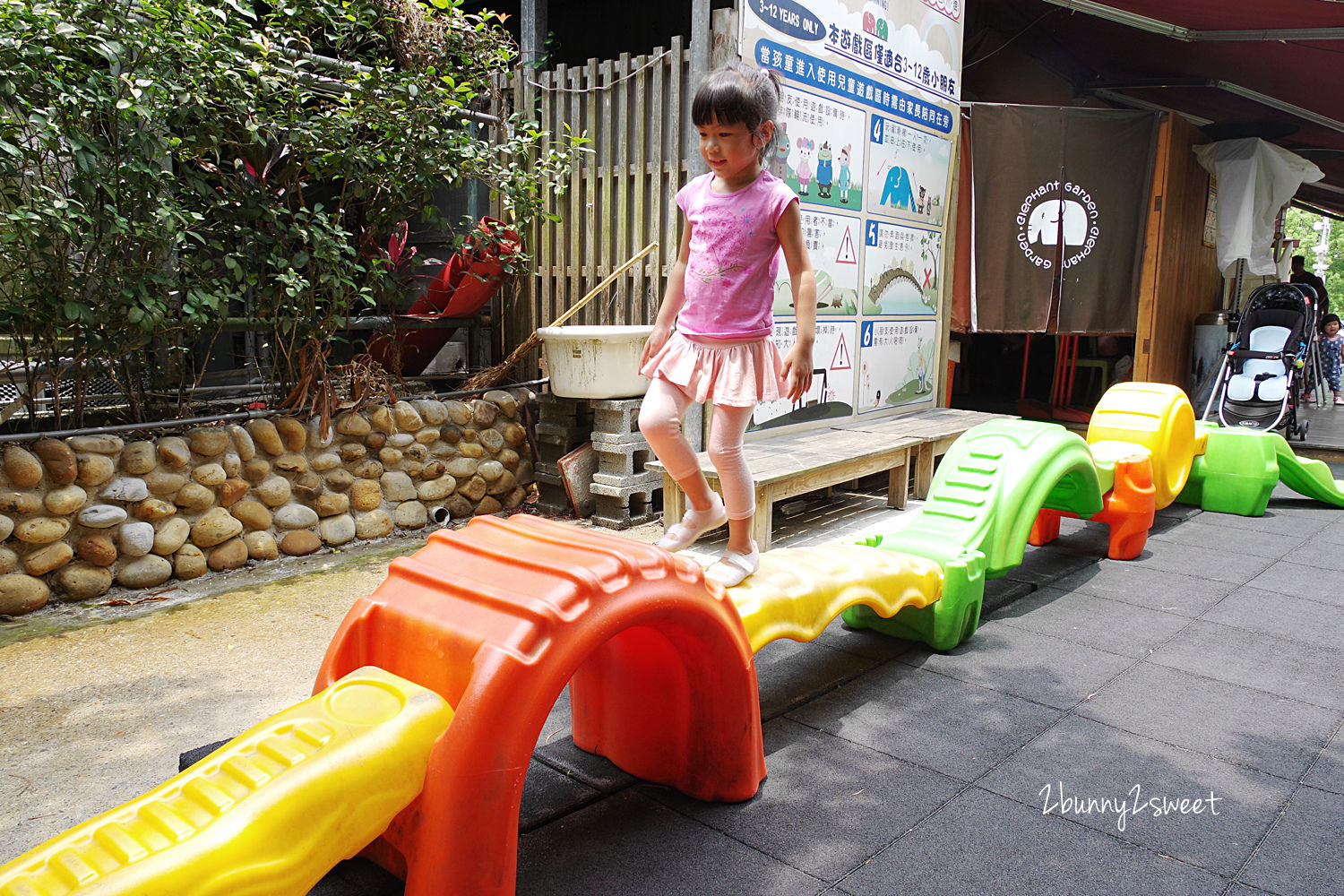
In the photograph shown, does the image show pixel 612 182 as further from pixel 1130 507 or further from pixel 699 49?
pixel 1130 507

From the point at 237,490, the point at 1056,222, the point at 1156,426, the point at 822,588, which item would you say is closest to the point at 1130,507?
the point at 1156,426

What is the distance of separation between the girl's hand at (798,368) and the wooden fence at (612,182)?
2662mm

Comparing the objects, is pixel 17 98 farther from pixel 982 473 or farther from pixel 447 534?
pixel 982 473

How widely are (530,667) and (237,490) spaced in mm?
3220

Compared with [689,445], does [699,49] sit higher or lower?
higher

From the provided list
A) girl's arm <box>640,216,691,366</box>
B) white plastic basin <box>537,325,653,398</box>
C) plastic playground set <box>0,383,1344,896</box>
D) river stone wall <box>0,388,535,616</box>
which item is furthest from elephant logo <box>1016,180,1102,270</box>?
girl's arm <box>640,216,691,366</box>

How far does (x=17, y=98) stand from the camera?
350 centimetres

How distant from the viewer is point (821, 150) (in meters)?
5.49

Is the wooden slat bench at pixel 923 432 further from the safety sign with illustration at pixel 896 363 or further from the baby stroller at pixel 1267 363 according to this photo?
the baby stroller at pixel 1267 363

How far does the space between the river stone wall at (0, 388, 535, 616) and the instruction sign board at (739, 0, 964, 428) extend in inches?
71.1

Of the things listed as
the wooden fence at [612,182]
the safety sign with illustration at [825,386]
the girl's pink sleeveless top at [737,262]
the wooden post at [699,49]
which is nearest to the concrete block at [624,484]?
the safety sign with illustration at [825,386]

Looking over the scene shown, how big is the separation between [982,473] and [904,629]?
0.76 metres

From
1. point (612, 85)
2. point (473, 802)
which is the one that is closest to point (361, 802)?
point (473, 802)

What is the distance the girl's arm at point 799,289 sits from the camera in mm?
2766
